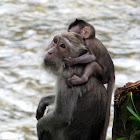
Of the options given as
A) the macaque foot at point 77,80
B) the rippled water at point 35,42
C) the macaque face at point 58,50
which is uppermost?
the macaque face at point 58,50

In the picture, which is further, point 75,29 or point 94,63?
point 75,29

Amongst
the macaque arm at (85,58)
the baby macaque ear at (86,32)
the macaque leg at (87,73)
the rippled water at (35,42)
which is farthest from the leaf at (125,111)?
the rippled water at (35,42)

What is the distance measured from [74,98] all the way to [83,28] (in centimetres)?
83

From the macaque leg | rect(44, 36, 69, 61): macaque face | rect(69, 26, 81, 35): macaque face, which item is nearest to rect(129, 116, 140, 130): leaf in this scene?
the macaque leg

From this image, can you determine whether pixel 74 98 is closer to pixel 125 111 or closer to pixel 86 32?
pixel 125 111

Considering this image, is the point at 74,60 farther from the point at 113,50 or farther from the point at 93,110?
the point at 113,50

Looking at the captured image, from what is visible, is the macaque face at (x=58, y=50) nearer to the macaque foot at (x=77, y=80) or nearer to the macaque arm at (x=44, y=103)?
the macaque foot at (x=77, y=80)

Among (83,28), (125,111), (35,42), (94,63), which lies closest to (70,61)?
(94,63)

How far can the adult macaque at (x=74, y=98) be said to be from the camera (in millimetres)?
4754

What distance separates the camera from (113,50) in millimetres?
10875

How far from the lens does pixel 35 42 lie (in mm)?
11242

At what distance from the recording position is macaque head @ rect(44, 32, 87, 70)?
471cm

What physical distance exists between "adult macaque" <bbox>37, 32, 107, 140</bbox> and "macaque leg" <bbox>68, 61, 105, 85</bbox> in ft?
0.22

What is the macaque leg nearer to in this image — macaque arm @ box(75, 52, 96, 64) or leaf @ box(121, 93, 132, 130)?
macaque arm @ box(75, 52, 96, 64)
